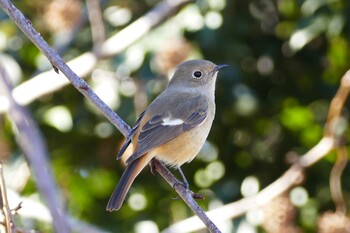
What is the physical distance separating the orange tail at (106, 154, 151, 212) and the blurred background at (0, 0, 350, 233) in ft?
4.20

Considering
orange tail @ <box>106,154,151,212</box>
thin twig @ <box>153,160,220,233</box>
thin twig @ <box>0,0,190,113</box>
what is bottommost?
thin twig @ <box>153,160,220,233</box>

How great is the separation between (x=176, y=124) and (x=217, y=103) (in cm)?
120

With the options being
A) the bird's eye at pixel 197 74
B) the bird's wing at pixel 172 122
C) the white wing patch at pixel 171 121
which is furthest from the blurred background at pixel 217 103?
the white wing patch at pixel 171 121

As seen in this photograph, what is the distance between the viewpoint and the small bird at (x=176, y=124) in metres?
3.87

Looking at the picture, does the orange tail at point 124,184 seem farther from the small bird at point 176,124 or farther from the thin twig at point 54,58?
the thin twig at point 54,58

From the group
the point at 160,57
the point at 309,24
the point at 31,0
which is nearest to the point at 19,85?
the point at 31,0

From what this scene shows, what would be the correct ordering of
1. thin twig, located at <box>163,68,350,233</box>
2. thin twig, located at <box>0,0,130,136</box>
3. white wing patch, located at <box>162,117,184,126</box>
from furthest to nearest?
thin twig, located at <box>163,68,350,233</box>
white wing patch, located at <box>162,117,184,126</box>
thin twig, located at <box>0,0,130,136</box>

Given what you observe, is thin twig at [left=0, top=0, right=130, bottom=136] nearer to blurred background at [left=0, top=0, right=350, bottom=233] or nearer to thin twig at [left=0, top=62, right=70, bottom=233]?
thin twig at [left=0, top=62, right=70, bottom=233]

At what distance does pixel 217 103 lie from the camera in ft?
17.9

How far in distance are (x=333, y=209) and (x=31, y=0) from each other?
2.57 metres

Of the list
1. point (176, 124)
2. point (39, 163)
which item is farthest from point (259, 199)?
point (39, 163)

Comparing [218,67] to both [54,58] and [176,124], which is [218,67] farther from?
[54,58]

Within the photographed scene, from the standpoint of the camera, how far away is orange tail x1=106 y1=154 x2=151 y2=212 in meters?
3.61

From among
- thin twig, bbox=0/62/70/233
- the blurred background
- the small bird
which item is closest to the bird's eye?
the small bird
